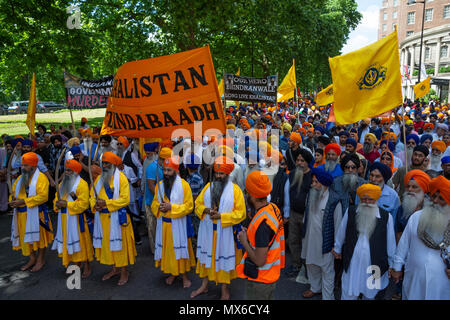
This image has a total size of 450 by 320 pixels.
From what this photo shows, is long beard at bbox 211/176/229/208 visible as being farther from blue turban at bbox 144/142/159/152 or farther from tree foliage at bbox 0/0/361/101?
tree foliage at bbox 0/0/361/101

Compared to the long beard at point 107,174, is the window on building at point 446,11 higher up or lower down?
higher up

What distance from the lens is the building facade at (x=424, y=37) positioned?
139ft

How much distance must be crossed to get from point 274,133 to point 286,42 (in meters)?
9.60

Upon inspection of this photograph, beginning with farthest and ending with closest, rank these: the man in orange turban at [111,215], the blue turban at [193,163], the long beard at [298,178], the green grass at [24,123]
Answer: the green grass at [24,123], the blue turban at [193,163], the long beard at [298,178], the man in orange turban at [111,215]

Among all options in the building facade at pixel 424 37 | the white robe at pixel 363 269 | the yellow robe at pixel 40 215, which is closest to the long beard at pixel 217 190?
the white robe at pixel 363 269

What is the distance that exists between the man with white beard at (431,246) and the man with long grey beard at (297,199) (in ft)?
5.44

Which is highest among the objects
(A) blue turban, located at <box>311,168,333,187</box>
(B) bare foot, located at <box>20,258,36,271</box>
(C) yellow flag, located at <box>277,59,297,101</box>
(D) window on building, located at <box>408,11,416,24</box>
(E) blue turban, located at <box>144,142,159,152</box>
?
(D) window on building, located at <box>408,11,416,24</box>

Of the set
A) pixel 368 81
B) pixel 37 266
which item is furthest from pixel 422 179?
pixel 37 266

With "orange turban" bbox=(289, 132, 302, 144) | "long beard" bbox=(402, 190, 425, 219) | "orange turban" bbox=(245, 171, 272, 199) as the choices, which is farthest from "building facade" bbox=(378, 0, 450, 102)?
"orange turban" bbox=(245, 171, 272, 199)

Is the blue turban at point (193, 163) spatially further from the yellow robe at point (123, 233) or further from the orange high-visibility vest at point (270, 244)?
the orange high-visibility vest at point (270, 244)

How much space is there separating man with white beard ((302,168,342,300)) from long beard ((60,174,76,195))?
335 centimetres

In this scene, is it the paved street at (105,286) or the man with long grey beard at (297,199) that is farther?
the man with long grey beard at (297,199)

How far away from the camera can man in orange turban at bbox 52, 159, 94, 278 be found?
471cm

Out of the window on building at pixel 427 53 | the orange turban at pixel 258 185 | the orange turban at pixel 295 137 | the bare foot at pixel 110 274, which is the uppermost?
the window on building at pixel 427 53
